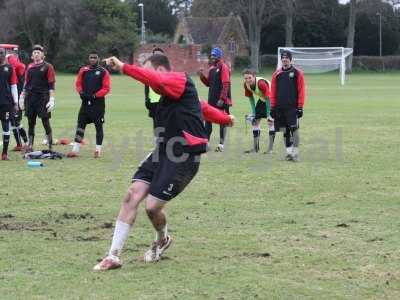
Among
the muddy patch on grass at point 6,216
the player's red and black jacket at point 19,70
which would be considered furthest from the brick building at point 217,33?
the muddy patch on grass at point 6,216

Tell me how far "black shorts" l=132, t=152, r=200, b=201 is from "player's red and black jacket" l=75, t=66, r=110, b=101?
25.4 feet

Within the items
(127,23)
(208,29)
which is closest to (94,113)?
(127,23)

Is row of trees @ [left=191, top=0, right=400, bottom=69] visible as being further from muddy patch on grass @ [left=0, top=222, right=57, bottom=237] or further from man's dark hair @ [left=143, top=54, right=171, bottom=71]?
man's dark hair @ [left=143, top=54, right=171, bottom=71]

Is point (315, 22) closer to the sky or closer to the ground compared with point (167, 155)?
closer to the sky

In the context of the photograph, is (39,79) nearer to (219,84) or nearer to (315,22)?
(219,84)

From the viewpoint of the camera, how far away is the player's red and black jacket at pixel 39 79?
48.7 feet

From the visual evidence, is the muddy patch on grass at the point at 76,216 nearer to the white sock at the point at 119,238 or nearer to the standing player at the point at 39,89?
the white sock at the point at 119,238

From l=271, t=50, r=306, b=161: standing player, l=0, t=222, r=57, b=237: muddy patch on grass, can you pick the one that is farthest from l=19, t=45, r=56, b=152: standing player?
l=0, t=222, r=57, b=237: muddy patch on grass

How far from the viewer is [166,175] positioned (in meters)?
6.82

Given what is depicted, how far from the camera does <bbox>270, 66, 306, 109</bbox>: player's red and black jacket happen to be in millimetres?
14234

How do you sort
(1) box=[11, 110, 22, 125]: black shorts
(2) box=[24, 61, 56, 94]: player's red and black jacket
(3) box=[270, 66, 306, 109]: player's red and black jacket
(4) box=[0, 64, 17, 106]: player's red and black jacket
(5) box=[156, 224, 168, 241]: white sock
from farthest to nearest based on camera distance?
(2) box=[24, 61, 56, 94]: player's red and black jacket < (1) box=[11, 110, 22, 125]: black shorts < (3) box=[270, 66, 306, 109]: player's red and black jacket < (4) box=[0, 64, 17, 106]: player's red and black jacket < (5) box=[156, 224, 168, 241]: white sock

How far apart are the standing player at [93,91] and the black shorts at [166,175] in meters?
7.75

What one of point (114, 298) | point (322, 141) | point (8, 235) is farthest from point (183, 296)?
point (322, 141)

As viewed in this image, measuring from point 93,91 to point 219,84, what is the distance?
8.99 feet
